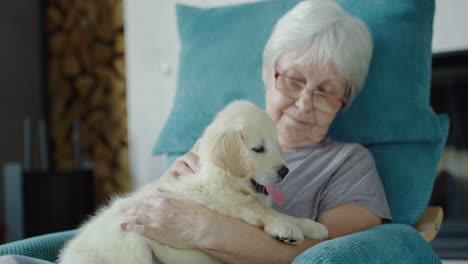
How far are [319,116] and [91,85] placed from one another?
8.94 ft

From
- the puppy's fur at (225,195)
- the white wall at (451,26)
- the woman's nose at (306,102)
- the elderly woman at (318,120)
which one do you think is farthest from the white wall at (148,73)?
the puppy's fur at (225,195)

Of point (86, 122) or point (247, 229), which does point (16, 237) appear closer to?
point (86, 122)

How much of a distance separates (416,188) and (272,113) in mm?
492

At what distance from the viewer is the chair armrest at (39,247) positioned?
1.19 m

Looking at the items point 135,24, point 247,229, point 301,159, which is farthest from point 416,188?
point 135,24

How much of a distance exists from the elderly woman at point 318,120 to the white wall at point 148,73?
189 centimetres

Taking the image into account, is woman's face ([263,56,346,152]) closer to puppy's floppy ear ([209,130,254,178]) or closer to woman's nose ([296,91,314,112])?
woman's nose ([296,91,314,112])

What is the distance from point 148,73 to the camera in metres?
3.39

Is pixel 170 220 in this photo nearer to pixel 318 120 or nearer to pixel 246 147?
pixel 246 147

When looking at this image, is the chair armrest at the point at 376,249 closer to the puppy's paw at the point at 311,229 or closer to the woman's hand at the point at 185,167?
the puppy's paw at the point at 311,229

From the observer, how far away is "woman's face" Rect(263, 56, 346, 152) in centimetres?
141

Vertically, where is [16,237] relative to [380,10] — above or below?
below

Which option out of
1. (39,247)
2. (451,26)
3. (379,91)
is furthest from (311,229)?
(451,26)

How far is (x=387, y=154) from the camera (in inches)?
57.2
